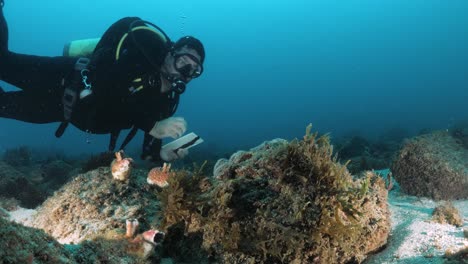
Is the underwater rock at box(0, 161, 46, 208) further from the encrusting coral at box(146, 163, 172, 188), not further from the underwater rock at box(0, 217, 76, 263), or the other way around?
the underwater rock at box(0, 217, 76, 263)

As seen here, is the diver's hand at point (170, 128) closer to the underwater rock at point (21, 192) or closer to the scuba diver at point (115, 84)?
the scuba diver at point (115, 84)

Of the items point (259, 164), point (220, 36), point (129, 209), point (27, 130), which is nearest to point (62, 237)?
point (129, 209)

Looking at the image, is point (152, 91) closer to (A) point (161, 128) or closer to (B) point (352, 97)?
(A) point (161, 128)

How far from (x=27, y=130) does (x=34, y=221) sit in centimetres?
8338

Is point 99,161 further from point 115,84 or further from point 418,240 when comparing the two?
point 418,240

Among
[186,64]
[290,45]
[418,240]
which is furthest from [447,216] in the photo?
[290,45]

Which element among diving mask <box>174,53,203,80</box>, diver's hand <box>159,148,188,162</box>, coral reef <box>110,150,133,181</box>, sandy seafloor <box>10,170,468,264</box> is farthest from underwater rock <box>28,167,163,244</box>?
diving mask <box>174,53,203,80</box>

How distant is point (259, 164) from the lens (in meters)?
3.39

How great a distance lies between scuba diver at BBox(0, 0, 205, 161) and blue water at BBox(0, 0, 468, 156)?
86407mm

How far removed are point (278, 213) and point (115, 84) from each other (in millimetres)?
4885

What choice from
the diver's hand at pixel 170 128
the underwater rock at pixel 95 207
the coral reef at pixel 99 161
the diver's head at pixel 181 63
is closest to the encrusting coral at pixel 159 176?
the underwater rock at pixel 95 207

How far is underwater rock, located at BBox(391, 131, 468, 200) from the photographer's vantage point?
220 inches

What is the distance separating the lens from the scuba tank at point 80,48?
26.2 ft

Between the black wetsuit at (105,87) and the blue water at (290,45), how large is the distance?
86.4 m
